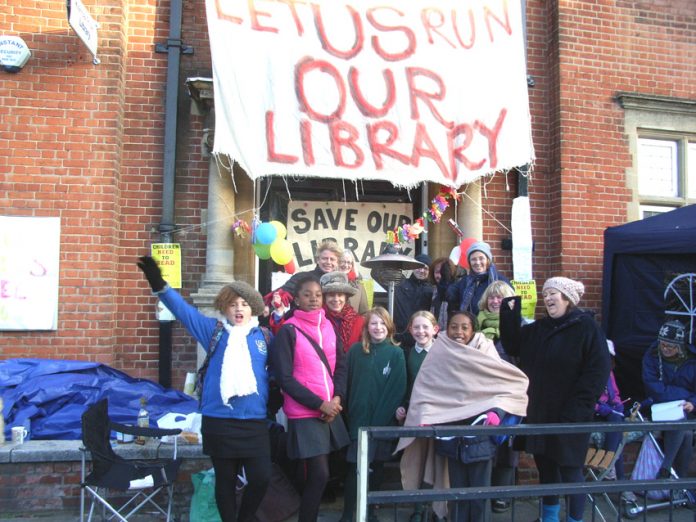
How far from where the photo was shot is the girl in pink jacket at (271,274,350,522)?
3.97 metres

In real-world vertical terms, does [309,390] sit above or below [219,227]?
below

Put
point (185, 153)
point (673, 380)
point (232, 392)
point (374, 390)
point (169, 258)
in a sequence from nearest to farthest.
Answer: point (232, 392)
point (374, 390)
point (673, 380)
point (169, 258)
point (185, 153)

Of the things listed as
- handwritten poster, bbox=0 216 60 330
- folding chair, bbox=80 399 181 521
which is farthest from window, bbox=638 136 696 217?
handwritten poster, bbox=0 216 60 330

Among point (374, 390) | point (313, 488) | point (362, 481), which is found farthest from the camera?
point (374, 390)

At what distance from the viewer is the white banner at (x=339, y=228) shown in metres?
7.04

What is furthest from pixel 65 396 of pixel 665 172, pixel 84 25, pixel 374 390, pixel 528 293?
pixel 665 172

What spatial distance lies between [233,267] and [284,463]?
2556mm

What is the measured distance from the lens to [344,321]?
187 inches

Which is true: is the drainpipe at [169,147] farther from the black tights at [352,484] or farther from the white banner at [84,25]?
the black tights at [352,484]

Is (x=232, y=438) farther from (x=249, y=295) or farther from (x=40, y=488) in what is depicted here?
(x=40, y=488)

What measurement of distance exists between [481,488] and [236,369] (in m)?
1.73

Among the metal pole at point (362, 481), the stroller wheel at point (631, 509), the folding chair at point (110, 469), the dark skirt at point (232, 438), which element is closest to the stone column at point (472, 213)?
the stroller wheel at point (631, 509)

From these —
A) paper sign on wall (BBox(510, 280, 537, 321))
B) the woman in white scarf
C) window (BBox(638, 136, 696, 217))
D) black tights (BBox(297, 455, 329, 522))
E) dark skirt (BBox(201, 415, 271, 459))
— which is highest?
window (BBox(638, 136, 696, 217))

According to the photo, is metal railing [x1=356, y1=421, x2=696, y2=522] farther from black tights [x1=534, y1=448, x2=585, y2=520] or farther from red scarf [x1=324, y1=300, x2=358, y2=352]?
red scarf [x1=324, y1=300, x2=358, y2=352]
